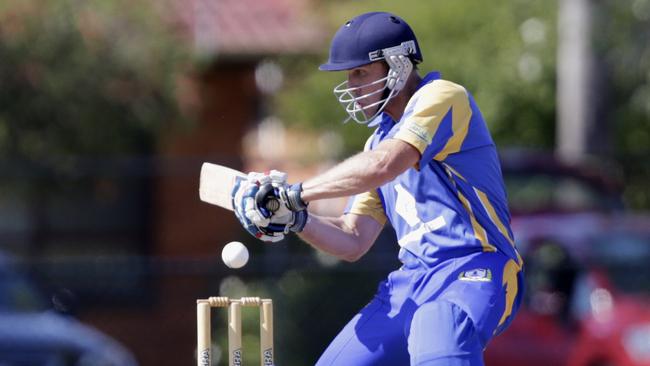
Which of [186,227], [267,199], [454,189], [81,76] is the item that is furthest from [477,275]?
[186,227]

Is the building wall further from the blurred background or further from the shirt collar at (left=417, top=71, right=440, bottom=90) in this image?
the shirt collar at (left=417, top=71, right=440, bottom=90)

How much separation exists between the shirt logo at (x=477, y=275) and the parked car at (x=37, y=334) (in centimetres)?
Result: 555

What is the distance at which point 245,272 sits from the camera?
10922 millimetres

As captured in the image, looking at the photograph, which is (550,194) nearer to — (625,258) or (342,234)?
(625,258)

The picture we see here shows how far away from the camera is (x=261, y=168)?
11938mm

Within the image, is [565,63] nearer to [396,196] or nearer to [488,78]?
[488,78]

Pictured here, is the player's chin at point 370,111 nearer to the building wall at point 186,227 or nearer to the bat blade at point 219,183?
the bat blade at point 219,183

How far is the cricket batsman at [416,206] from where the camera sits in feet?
16.1

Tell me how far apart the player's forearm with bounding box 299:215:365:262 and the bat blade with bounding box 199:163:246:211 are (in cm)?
41

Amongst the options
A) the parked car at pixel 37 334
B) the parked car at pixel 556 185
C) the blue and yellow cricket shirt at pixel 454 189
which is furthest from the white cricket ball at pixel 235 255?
the parked car at pixel 556 185

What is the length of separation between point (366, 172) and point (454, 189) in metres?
0.48

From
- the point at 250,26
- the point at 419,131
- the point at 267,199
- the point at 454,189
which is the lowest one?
the point at 267,199

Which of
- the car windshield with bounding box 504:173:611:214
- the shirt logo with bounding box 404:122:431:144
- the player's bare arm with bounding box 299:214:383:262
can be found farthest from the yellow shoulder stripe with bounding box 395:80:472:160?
the car windshield with bounding box 504:173:611:214

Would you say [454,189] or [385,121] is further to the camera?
[385,121]
